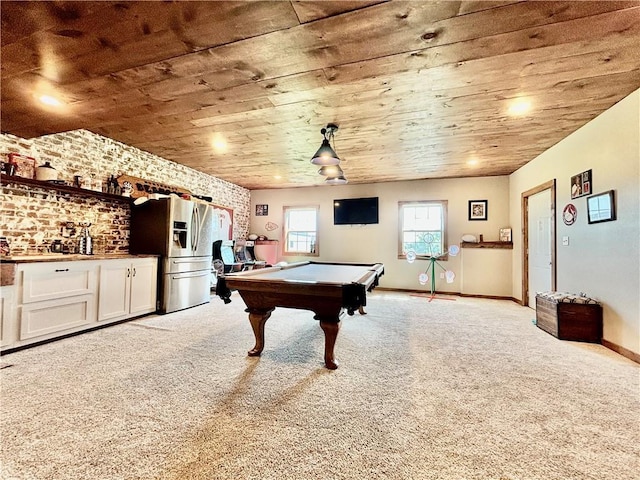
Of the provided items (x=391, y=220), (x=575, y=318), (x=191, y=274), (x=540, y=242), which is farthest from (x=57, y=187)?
(x=540, y=242)

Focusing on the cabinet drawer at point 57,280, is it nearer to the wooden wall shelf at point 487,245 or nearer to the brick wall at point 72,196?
the brick wall at point 72,196

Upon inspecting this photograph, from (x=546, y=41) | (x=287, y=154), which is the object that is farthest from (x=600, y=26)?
(x=287, y=154)

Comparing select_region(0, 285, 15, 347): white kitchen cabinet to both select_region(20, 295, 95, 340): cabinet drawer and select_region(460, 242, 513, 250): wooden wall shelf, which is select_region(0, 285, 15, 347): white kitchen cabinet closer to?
select_region(20, 295, 95, 340): cabinet drawer

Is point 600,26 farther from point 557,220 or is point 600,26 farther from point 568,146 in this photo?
point 557,220

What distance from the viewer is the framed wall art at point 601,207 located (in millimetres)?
2912

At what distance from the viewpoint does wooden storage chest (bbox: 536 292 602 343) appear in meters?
3.09

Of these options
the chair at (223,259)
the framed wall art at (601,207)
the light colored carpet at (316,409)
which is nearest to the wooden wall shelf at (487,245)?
the framed wall art at (601,207)

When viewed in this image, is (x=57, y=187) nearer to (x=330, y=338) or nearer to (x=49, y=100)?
(x=49, y=100)

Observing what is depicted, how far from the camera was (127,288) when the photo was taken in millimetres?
3709

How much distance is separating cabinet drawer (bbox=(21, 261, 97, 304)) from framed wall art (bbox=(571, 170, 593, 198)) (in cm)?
593

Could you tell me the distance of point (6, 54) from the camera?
2.07m

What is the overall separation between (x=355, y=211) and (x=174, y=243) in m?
4.01

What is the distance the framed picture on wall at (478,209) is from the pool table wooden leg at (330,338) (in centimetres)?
491

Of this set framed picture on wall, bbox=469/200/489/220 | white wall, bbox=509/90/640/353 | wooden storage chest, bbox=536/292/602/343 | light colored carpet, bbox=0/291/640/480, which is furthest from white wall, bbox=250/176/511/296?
light colored carpet, bbox=0/291/640/480
